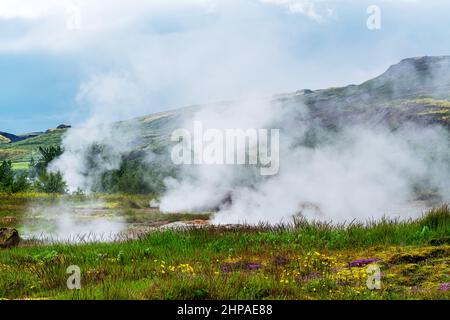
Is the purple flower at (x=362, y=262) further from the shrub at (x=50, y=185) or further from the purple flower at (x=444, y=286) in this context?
the shrub at (x=50, y=185)

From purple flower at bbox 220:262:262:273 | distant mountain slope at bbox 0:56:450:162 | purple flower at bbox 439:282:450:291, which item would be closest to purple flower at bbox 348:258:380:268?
purple flower at bbox 220:262:262:273

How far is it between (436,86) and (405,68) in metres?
27.3

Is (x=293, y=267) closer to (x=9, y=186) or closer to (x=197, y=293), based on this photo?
(x=197, y=293)

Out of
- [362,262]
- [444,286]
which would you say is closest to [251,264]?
[362,262]

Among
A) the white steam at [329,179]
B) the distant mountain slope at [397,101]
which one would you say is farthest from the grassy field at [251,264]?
the distant mountain slope at [397,101]

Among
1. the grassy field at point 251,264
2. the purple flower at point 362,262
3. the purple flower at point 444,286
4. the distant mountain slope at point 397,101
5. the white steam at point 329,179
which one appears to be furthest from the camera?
the distant mountain slope at point 397,101

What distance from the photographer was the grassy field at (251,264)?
28.9ft

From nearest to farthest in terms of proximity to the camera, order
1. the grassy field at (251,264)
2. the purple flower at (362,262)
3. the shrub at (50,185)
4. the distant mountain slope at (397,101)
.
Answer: the grassy field at (251,264) → the purple flower at (362,262) → the shrub at (50,185) → the distant mountain slope at (397,101)

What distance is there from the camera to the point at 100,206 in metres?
42.2

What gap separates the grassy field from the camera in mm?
8805

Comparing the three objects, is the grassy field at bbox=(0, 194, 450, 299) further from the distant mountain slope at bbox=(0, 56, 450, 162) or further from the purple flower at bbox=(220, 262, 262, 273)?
the distant mountain slope at bbox=(0, 56, 450, 162)

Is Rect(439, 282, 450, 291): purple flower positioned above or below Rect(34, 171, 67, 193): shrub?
below

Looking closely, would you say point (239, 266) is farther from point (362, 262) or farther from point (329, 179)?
point (329, 179)
